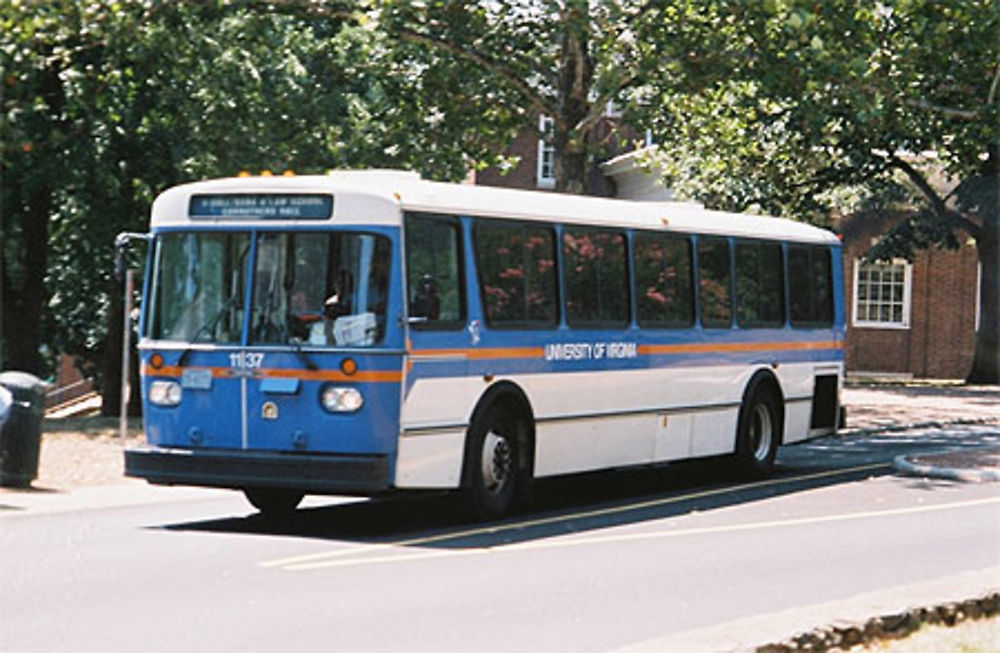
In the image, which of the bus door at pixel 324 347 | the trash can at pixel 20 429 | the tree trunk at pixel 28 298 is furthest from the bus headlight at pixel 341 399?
the tree trunk at pixel 28 298

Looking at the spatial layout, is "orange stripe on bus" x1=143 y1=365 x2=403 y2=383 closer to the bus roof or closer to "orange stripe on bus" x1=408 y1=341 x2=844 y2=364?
"orange stripe on bus" x1=408 y1=341 x2=844 y2=364

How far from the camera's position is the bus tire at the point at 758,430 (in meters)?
19.1

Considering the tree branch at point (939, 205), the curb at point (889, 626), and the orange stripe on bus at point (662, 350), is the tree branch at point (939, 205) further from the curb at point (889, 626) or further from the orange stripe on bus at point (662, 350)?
the curb at point (889, 626)

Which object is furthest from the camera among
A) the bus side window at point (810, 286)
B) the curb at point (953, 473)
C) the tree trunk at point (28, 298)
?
the tree trunk at point (28, 298)

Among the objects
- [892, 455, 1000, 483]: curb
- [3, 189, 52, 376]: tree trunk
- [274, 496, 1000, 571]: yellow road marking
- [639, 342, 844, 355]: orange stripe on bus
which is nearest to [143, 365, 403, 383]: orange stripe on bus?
[274, 496, 1000, 571]: yellow road marking

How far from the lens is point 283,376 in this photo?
542 inches

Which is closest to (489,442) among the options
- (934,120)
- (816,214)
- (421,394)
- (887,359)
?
(421,394)

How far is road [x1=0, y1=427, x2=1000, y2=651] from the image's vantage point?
9250 mm

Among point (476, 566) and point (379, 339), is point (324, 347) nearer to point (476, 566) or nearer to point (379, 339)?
point (379, 339)

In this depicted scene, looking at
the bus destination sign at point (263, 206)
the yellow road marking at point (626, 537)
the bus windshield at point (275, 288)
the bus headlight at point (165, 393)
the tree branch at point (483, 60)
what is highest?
the tree branch at point (483, 60)

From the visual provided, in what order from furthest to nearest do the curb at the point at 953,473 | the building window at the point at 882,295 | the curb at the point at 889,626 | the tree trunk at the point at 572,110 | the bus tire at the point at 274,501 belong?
the building window at the point at 882,295
the tree trunk at the point at 572,110
the curb at the point at 953,473
the bus tire at the point at 274,501
the curb at the point at 889,626

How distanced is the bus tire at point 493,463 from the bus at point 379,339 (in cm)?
2

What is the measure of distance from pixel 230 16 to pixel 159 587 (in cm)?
1798

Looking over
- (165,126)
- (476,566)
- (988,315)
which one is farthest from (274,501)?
(988,315)
